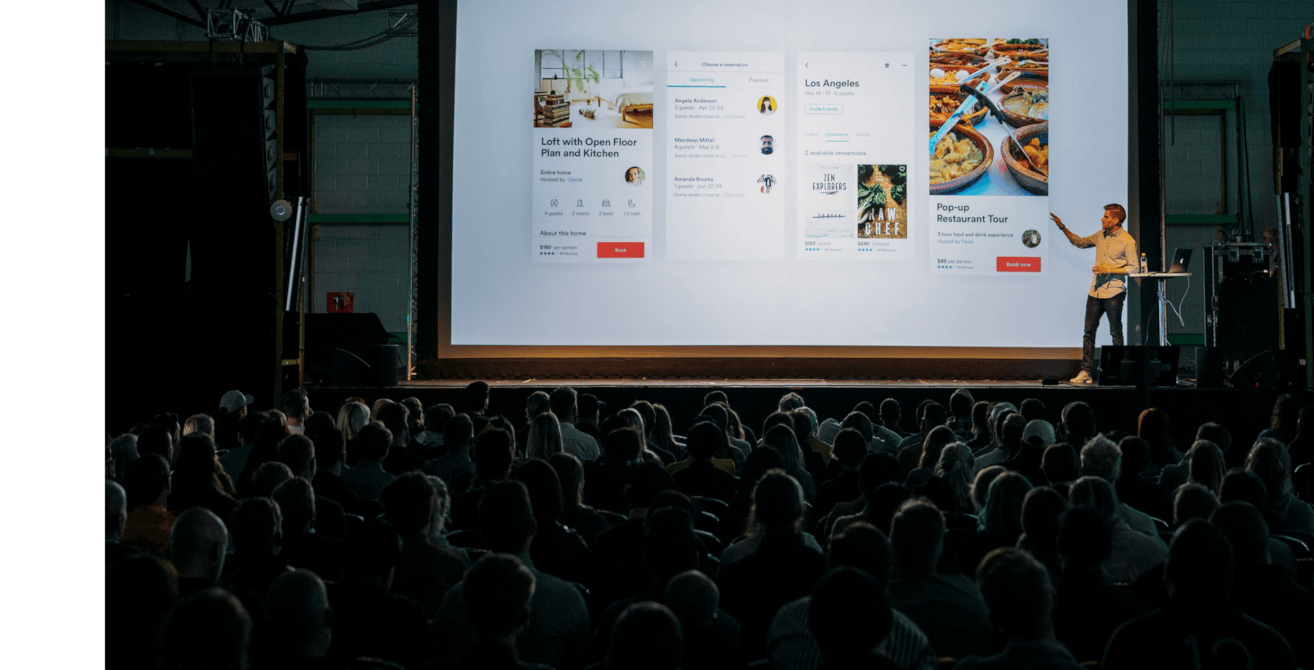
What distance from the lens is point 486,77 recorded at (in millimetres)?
9555


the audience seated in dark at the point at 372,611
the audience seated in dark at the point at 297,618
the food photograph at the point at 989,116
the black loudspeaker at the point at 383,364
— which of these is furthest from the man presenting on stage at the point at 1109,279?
the audience seated in dark at the point at 297,618

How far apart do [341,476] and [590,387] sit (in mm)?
4194

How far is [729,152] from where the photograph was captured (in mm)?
9445

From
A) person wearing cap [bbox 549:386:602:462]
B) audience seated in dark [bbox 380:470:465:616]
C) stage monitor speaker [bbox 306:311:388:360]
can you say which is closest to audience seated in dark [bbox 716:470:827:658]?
audience seated in dark [bbox 380:470:465:616]

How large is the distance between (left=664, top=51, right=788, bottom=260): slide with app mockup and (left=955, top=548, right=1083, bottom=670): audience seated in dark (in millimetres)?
7665

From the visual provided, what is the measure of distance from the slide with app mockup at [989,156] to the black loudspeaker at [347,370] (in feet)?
17.5

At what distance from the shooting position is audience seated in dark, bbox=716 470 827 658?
2.66 m

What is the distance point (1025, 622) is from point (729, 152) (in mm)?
7890

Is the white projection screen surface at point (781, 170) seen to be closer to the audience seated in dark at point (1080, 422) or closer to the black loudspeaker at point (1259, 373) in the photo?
the black loudspeaker at point (1259, 373)

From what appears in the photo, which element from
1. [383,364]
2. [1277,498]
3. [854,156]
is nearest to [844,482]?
[1277,498]

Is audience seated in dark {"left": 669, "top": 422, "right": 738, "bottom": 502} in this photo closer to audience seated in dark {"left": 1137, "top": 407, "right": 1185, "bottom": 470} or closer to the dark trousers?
audience seated in dark {"left": 1137, "top": 407, "right": 1185, "bottom": 470}

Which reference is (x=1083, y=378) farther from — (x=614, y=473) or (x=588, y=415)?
(x=614, y=473)

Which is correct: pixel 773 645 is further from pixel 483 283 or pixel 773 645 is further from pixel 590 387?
pixel 483 283

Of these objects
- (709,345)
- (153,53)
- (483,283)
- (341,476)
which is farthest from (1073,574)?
(153,53)
